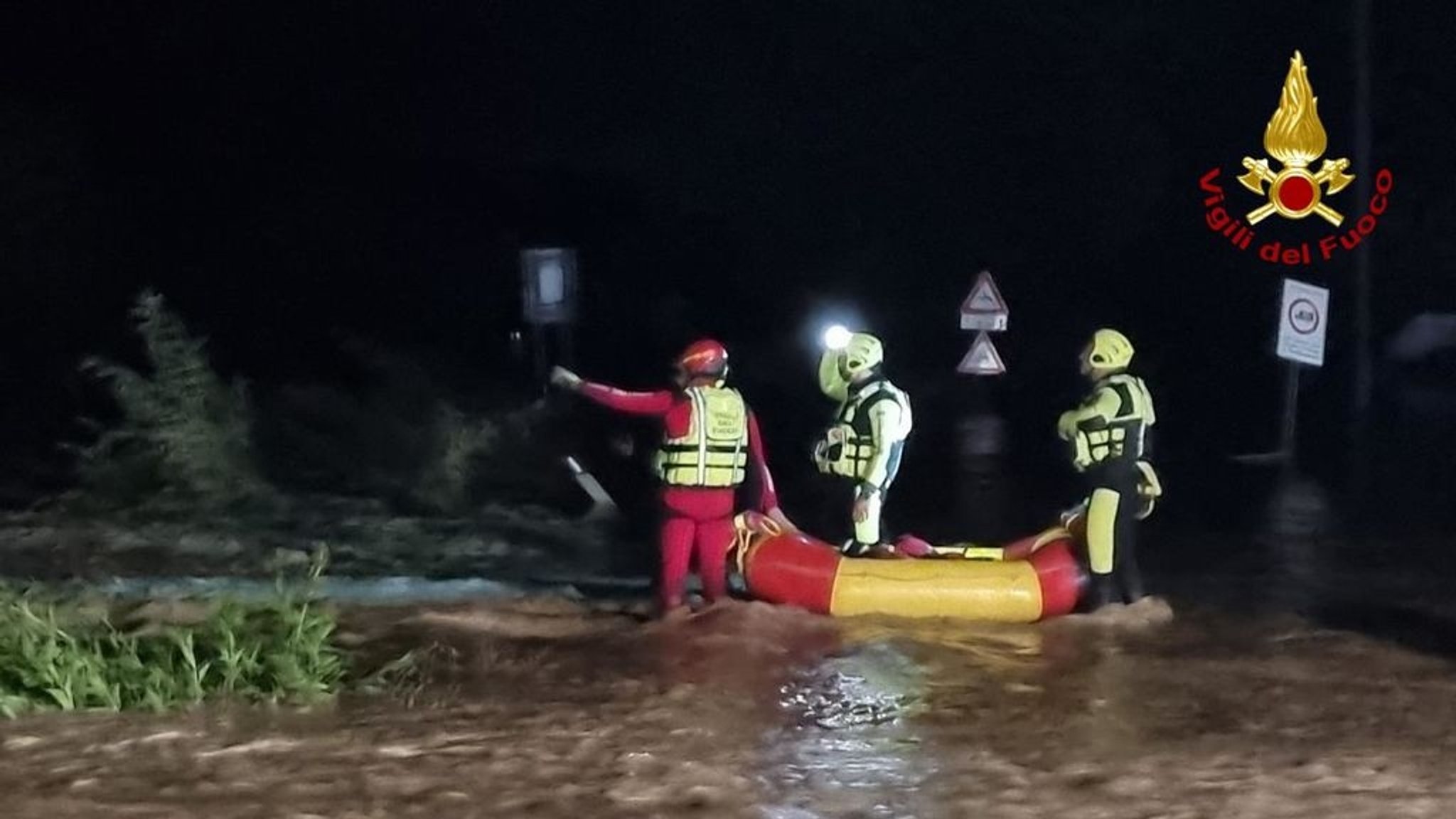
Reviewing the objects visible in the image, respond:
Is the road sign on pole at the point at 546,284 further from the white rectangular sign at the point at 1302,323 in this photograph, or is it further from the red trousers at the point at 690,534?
the white rectangular sign at the point at 1302,323

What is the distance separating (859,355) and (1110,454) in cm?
138

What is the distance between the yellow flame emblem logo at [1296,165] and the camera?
1309 centimetres

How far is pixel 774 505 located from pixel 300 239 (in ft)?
34.0

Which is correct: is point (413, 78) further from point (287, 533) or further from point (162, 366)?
point (287, 533)

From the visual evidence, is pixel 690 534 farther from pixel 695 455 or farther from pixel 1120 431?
pixel 1120 431

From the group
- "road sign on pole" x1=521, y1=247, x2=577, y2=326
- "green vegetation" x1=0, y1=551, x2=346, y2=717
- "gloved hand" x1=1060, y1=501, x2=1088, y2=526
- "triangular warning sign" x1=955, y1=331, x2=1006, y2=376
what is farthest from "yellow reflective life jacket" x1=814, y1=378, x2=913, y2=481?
"road sign on pole" x1=521, y1=247, x2=577, y2=326

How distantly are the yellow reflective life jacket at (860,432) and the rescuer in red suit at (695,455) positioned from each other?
0.48 meters

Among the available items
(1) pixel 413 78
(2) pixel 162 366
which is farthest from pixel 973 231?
(2) pixel 162 366

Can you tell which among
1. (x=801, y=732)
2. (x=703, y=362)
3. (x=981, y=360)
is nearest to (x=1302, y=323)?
(x=981, y=360)

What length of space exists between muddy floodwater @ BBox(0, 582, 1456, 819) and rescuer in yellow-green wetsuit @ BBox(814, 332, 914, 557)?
66 cm

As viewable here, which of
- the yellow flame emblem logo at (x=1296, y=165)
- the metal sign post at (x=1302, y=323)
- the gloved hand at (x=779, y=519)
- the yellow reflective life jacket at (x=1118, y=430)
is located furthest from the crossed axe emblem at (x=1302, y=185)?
the gloved hand at (x=779, y=519)

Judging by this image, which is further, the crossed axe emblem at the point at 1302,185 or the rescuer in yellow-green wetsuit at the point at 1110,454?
the crossed axe emblem at the point at 1302,185

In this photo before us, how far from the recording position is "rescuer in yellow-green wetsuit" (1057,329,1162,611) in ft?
30.8

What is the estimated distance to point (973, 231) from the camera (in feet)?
67.4
